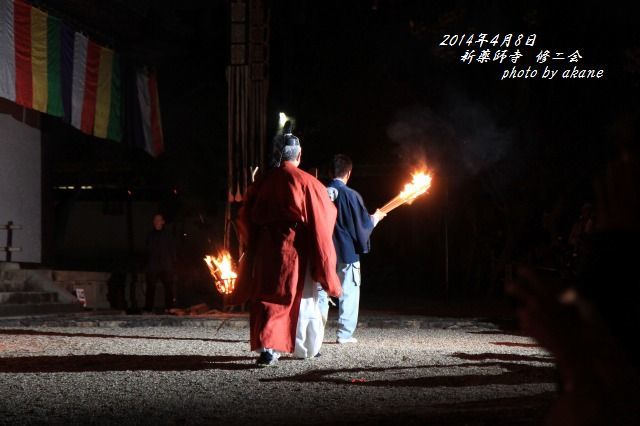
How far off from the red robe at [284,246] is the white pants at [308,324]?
0.15m

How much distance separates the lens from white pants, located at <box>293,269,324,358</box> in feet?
28.6

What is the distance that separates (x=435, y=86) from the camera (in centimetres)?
2545

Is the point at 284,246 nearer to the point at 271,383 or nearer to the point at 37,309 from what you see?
the point at 271,383

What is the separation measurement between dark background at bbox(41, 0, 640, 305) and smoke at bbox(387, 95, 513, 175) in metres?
0.04

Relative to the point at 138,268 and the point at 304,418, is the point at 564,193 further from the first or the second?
the point at 304,418

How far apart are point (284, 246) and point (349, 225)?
7.03 feet

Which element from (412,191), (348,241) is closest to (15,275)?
(348,241)

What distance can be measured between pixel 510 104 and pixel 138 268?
1288 cm

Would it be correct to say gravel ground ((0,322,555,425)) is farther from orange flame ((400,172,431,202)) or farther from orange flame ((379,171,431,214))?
orange flame ((400,172,431,202))

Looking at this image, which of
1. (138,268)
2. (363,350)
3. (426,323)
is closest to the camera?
(363,350)

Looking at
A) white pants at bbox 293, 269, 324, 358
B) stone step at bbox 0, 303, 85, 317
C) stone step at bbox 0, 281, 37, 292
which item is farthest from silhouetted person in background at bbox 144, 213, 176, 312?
white pants at bbox 293, 269, 324, 358

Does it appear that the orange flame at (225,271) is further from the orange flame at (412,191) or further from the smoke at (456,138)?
the smoke at (456,138)

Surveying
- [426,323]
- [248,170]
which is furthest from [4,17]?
[426,323]

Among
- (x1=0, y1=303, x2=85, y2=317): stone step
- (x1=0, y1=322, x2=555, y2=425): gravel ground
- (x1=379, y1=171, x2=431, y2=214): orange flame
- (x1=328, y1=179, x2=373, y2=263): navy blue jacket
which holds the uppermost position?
(x1=379, y1=171, x2=431, y2=214): orange flame
